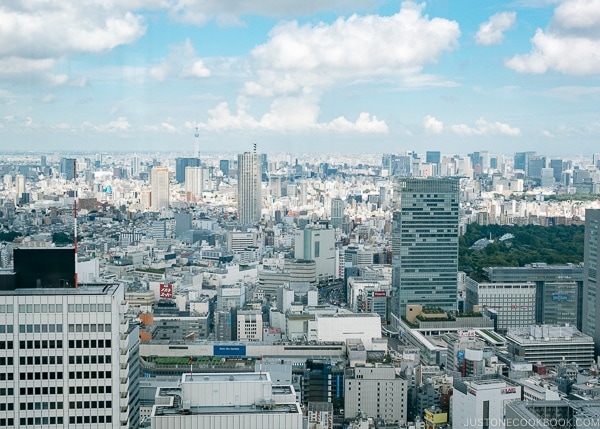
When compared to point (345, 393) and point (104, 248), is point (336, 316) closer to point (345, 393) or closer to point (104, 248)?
point (345, 393)

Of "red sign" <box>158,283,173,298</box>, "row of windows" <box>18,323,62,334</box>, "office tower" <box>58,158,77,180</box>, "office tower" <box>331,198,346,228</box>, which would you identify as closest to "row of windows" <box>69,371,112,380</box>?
"row of windows" <box>18,323,62,334</box>

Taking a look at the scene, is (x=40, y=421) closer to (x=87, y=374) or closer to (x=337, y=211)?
(x=87, y=374)

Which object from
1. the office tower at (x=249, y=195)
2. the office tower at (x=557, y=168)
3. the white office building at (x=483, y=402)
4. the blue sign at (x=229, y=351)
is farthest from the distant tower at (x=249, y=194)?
the white office building at (x=483, y=402)

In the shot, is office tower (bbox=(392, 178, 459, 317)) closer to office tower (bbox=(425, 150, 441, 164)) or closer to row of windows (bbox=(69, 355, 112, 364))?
office tower (bbox=(425, 150, 441, 164))

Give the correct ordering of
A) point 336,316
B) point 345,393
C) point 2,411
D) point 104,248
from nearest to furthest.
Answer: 1. point 2,411
2. point 345,393
3. point 336,316
4. point 104,248

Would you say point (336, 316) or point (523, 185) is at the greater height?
point (523, 185)

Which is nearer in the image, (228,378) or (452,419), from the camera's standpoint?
(228,378)

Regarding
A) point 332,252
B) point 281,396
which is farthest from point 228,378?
point 332,252
